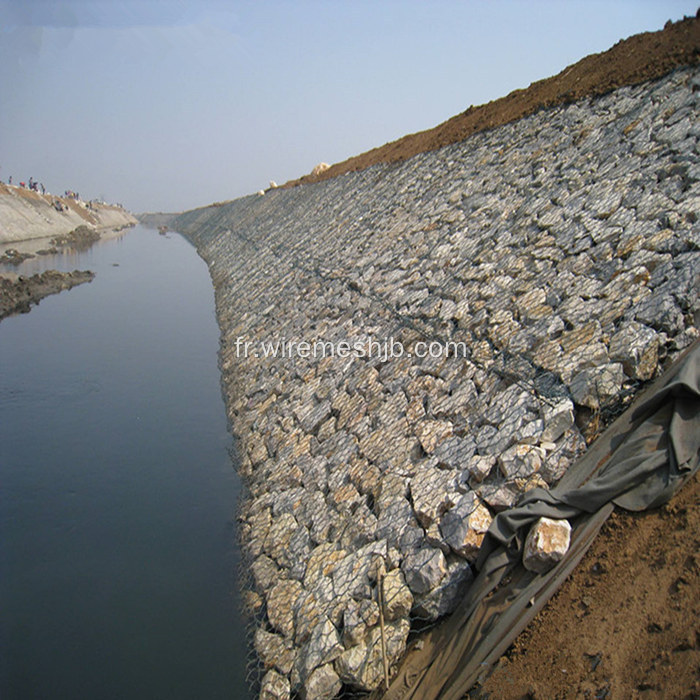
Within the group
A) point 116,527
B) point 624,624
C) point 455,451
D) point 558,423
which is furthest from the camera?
point 116,527

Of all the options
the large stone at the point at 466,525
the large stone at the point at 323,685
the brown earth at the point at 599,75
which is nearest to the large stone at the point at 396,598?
the large stone at the point at 466,525

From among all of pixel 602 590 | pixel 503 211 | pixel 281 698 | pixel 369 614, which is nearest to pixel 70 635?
pixel 281 698

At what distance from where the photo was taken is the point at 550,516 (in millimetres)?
3984

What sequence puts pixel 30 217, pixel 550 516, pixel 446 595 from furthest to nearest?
pixel 30 217, pixel 446 595, pixel 550 516

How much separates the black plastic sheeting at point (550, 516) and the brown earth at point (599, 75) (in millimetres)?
8062

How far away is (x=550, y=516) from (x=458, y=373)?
2532 mm

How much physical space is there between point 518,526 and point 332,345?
227 inches

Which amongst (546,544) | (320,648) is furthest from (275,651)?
(546,544)

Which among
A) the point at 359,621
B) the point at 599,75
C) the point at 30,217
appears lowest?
the point at 359,621

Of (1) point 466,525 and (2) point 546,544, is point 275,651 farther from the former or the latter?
(2) point 546,544

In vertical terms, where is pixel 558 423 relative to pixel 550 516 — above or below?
above

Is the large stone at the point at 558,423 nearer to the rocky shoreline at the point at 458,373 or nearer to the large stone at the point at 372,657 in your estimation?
the rocky shoreline at the point at 458,373

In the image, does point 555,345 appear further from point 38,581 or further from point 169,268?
point 169,268

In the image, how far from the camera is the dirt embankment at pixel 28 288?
1950 centimetres
